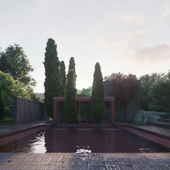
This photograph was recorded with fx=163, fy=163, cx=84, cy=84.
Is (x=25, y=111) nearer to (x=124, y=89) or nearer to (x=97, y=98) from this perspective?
(x=97, y=98)

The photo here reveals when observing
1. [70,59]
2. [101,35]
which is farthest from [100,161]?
[70,59]

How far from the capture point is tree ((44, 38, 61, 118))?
65.1 ft

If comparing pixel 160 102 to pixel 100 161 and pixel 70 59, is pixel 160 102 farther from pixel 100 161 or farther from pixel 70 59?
pixel 100 161

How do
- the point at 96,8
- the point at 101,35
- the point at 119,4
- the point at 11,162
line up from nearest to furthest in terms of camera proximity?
the point at 11,162 → the point at 119,4 → the point at 96,8 → the point at 101,35

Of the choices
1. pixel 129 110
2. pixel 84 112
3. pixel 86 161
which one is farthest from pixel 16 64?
pixel 86 161

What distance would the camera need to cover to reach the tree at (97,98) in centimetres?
1597

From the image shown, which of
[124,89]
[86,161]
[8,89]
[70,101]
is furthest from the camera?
[8,89]

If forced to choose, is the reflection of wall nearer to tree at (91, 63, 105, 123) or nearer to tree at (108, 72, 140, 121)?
tree at (108, 72, 140, 121)

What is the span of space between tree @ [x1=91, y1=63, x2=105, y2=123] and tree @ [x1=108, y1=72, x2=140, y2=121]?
3.67m

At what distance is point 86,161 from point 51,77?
644 inches

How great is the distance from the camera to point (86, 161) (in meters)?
4.36

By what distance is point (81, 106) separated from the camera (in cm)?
2005

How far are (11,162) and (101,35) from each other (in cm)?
979

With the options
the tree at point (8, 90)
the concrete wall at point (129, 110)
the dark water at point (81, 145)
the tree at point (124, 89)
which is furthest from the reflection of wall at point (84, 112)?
the dark water at point (81, 145)
